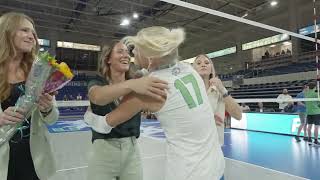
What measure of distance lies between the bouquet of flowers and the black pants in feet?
0.53

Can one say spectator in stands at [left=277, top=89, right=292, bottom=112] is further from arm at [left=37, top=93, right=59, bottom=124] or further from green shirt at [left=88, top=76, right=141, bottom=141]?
arm at [left=37, top=93, right=59, bottom=124]

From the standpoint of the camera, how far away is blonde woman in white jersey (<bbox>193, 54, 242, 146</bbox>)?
5.85ft

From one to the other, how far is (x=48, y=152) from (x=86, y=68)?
62.5ft

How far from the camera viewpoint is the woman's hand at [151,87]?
108 cm

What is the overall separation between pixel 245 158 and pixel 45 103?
183 inches

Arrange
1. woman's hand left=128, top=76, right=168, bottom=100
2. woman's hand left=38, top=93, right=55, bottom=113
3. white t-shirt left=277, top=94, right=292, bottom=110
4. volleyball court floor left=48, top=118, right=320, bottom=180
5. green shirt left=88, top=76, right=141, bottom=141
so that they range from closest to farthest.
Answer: woman's hand left=128, top=76, right=168, bottom=100 < woman's hand left=38, top=93, right=55, bottom=113 < green shirt left=88, top=76, right=141, bottom=141 < volleyball court floor left=48, top=118, right=320, bottom=180 < white t-shirt left=277, top=94, right=292, bottom=110

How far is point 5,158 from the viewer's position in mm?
1256

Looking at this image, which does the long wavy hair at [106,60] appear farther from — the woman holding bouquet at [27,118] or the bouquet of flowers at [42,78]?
the bouquet of flowers at [42,78]

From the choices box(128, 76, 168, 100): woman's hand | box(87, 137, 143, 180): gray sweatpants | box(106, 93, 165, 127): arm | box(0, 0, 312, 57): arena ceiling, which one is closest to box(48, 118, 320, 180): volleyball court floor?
box(87, 137, 143, 180): gray sweatpants

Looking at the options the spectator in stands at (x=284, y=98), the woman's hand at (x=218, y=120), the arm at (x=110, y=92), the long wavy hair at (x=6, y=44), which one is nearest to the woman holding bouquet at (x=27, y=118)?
the long wavy hair at (x=6, y=44)

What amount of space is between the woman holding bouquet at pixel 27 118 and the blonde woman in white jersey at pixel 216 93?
943 mm

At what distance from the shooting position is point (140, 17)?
630 inches

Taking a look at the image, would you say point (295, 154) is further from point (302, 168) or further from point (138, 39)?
point (138, 39)

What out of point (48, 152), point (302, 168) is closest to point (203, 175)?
point (48, 152)
